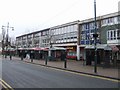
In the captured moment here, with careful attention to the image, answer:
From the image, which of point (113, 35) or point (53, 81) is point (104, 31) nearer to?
point (113, 35)

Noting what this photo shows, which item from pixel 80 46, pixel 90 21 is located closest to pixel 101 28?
pixel 90 21

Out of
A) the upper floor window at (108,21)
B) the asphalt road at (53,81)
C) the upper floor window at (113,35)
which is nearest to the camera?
the asphalt road at (53,81)

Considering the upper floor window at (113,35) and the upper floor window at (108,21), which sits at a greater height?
the upper floor window at (108,21)

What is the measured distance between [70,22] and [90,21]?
10.5m

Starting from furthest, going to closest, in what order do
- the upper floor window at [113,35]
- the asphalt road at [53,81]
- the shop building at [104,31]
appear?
the shop building at [104,31], the upper floor window at [113,35], the asphalt road at [53,81]

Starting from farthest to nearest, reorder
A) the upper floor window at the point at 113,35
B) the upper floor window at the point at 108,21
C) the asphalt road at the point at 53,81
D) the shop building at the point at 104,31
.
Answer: the upper floor window at the point at 108,21 → the shop building at the point at 104,31 → the upper floor window at the point at 113,35 → the asphalt road at the point at 53,81

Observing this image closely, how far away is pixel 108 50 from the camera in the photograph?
1367 inches

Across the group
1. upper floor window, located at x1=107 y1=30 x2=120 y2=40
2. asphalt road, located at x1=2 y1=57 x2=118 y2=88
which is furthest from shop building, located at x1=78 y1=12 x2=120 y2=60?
asphalt road, located at x1=2 y1=57 x2=118 y2=88

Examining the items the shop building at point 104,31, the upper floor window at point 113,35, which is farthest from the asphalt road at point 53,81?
the upper floor window at point 113,35

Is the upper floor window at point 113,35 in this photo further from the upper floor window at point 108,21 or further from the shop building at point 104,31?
the upper floor window at point 108,21

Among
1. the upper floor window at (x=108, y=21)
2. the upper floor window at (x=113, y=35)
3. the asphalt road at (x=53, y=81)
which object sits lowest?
the asphalt road at (x=53, y=81)

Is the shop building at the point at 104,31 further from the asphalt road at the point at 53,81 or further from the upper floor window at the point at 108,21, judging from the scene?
the asphalt road at the point at 53,81

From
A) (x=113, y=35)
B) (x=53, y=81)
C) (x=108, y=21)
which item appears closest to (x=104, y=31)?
(x=108, y=21)

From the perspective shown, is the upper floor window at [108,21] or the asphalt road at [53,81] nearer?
the asphalt road at [53,81]
